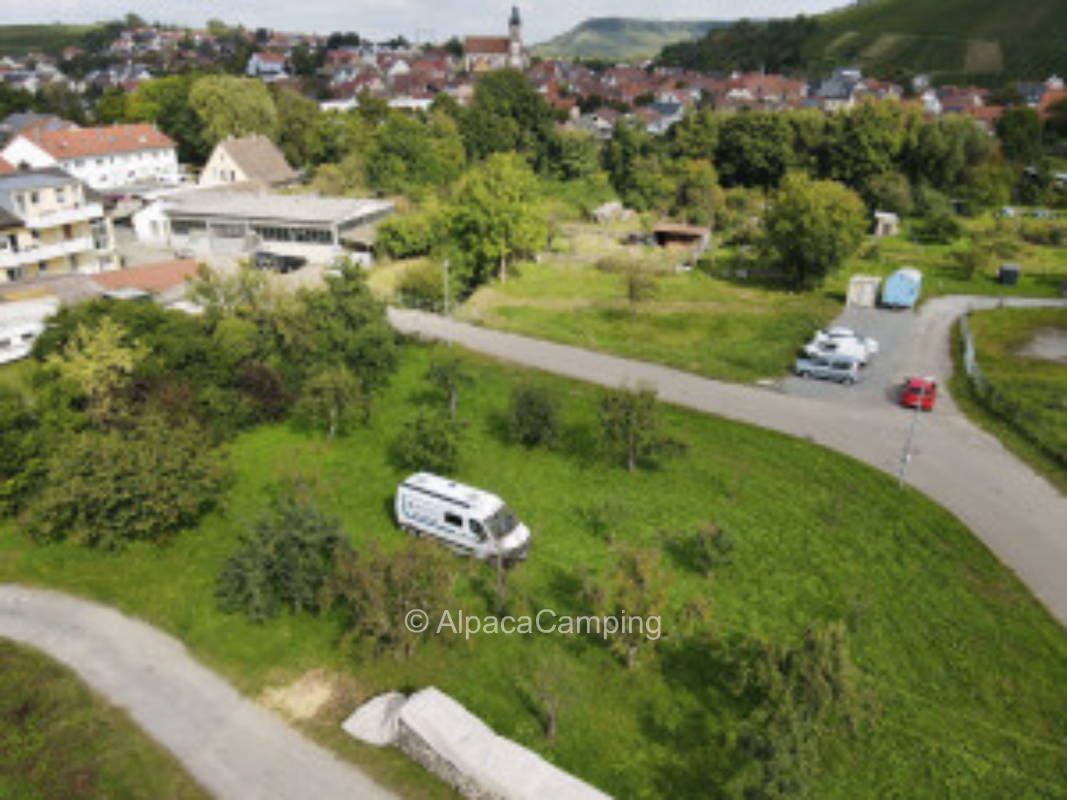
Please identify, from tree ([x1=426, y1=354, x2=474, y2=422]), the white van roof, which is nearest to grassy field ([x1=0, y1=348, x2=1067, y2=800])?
the white van roof

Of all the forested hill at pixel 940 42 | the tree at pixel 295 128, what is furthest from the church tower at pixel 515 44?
the tree at pixel 295 128

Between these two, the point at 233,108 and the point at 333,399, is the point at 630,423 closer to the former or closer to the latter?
the point at 333,399

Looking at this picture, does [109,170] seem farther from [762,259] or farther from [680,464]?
[680,464]

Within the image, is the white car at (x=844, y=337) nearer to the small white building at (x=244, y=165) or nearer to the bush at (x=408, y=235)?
the bush at (x=408, y=235)

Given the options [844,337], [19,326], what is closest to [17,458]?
[19,326]

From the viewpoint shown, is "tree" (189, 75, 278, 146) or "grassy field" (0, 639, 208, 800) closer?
"grassy field" (0, 639, 208, 800)

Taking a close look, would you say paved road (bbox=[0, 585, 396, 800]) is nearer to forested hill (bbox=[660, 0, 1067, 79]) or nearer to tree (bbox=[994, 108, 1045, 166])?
tree (bbox=[994, 108, 1045, 166])

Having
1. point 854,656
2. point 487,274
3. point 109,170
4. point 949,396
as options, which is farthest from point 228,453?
point 109,170
